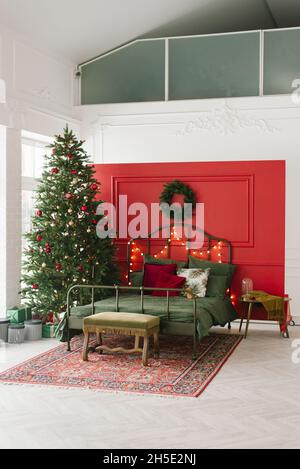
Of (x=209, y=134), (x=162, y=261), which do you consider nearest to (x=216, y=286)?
(x=162, y=261)

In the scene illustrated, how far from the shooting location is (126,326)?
19.4 feet

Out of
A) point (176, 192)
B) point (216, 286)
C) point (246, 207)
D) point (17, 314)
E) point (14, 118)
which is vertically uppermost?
point (14, 118)

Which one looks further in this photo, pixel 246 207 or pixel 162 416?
pixel 246 207

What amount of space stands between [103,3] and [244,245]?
376 centimetres

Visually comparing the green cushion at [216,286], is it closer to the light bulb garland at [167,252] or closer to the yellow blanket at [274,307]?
the yellow blanket at [274,307]

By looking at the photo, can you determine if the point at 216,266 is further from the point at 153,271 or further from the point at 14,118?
the point at 14,118

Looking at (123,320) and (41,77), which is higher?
(41,77)

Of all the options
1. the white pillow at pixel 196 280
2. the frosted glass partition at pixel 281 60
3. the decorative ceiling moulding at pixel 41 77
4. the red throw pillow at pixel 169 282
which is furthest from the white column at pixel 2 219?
the frosted glass partition at pixel 281 60

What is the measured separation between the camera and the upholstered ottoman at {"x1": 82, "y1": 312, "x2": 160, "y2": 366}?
587cm

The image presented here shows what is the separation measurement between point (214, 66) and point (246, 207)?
2.11m

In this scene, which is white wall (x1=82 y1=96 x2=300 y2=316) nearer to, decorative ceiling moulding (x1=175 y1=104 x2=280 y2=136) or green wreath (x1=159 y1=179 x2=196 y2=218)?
decorative ceiling moulding (x1=175 y1=104 x2=280 y2=136)

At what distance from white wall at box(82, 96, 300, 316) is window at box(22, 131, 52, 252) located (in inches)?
42.1

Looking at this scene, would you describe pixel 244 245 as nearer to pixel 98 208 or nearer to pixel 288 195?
pixel 288 195

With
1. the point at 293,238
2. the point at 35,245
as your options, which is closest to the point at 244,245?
the point at 293,238
